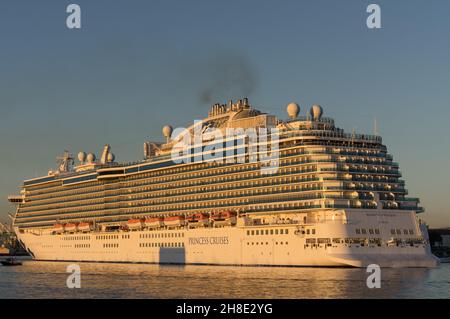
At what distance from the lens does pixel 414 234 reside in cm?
8369

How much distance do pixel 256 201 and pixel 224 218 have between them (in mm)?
4860

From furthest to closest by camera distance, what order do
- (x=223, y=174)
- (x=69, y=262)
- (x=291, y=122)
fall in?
1. (x=69, y=262)
2. (x=223, y=174)
3. (x=291, y=122)

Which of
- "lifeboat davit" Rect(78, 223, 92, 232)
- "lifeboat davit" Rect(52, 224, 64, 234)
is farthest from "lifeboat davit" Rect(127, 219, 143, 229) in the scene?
"lifeboat davit" Rect(52, 224, 64, 234)

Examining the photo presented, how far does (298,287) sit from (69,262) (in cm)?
6817

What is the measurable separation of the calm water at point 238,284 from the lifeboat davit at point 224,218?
34.0 feet

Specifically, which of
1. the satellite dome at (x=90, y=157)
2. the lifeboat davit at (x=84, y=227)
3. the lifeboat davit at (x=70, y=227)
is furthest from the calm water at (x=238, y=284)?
the satellite dome at (x=90, y=157)

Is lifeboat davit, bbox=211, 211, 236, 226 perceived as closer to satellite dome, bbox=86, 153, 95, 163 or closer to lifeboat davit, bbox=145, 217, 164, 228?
lifeboat davit, bbox=145, 217, 164, 228

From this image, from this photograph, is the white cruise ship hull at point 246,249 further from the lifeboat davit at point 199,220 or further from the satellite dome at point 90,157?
the satellite dome at point 90,157

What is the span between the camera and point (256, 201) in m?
89.7

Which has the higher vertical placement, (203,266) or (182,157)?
(182,157)

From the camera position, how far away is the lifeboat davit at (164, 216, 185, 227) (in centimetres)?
10006
